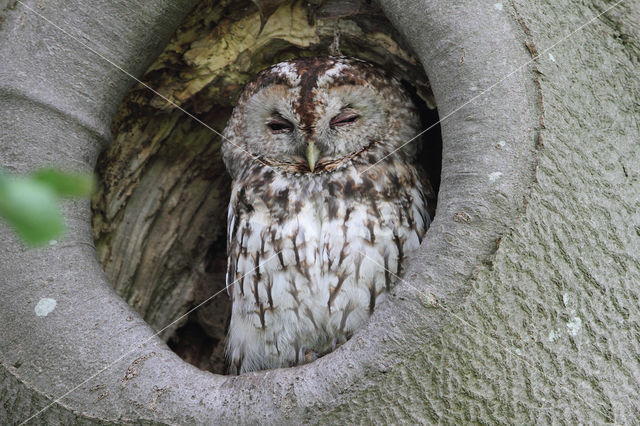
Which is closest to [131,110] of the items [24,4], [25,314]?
[24,4]

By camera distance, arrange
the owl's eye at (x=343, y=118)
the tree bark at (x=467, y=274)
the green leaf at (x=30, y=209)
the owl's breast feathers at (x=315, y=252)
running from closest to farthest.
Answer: the green leaf at (x=30, y=209), the tree bark at (x=467, y=274), the owl's breast feathers at (x=315, y=252), the owl's eye at (x=343, y=118)

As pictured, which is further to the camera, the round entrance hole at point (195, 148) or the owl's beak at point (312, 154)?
the round entrance hole at point (195, 148)

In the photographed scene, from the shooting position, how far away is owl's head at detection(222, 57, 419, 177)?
1.85 meters

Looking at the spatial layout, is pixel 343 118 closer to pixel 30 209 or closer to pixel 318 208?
pixel 318 208

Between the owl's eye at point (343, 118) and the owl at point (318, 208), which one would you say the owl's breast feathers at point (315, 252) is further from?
the owl's eye at point (343, 118)

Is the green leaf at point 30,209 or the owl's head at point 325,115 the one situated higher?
the green leaf at point 30,209

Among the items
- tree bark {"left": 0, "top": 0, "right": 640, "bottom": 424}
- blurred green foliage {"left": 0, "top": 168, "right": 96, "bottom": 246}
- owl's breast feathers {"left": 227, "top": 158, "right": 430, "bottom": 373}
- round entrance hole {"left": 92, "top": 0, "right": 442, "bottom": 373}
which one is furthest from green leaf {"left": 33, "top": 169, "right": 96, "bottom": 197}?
round entrance hole {"left": 92, "top": 0, "right": 442, "bottom": 373}

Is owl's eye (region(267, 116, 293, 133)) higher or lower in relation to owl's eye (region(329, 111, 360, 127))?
lower

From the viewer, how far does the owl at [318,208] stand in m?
1.77

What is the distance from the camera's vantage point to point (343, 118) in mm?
1892

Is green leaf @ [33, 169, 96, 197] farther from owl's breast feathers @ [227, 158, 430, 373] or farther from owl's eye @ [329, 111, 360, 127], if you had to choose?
owl's eye @ [329, 111, 360, 127]

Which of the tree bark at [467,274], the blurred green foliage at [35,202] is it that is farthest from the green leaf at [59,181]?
the tree bark at [467,274]

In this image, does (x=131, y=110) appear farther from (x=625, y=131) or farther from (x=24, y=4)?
(x=625, y=131)

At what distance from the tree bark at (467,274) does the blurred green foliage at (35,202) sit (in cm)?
93
